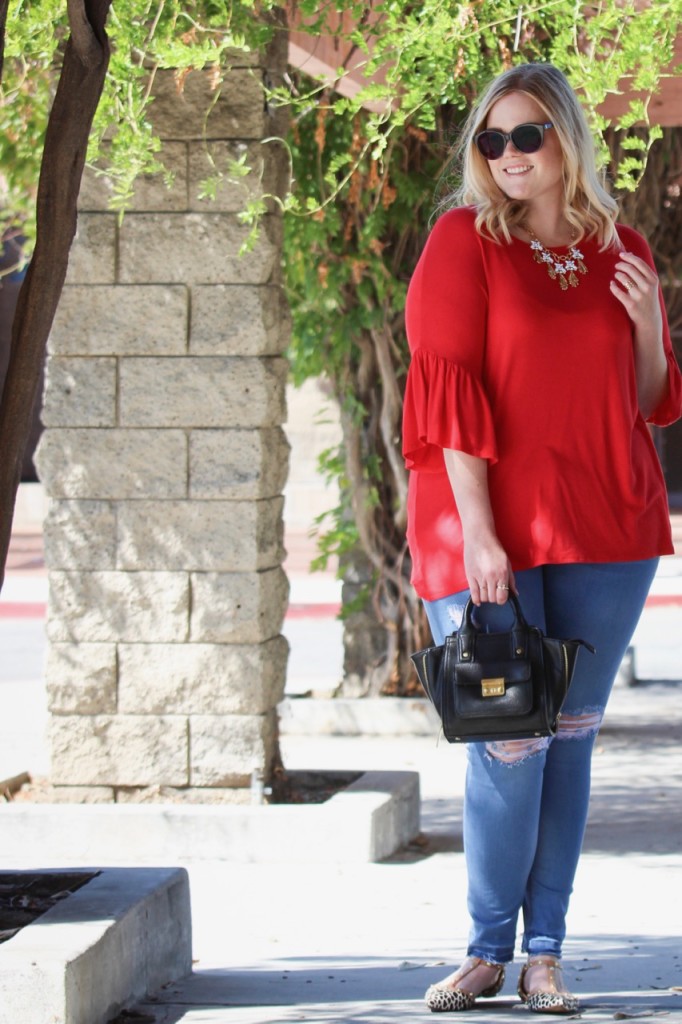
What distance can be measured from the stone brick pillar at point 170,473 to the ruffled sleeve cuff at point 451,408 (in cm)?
248

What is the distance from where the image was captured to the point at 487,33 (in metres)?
5.19

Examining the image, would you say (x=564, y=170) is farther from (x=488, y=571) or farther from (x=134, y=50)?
(x=134, y=50)

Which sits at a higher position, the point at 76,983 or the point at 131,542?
the point at 131,542

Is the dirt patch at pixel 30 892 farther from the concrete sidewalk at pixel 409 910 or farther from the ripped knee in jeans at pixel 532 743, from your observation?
the ripped knee in jeans at pixel 532 743

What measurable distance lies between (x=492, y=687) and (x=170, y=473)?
2781mm

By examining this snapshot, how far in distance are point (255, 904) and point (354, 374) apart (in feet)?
13.4

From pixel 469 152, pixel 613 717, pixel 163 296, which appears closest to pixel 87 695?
pixel 163 296

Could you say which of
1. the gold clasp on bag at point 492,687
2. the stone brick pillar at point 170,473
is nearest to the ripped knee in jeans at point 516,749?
the gold clasp on bag at point 492,687

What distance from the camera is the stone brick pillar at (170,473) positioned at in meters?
5.76

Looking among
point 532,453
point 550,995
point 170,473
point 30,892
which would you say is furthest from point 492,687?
point 170,473

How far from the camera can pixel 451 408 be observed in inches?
127

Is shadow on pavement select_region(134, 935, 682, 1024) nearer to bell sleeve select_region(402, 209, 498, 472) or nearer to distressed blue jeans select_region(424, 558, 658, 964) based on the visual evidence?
distressed blue jeans select_region(424, 558, 658, 964)

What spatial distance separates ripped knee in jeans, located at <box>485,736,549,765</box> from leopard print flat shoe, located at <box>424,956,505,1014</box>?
439 millimetres

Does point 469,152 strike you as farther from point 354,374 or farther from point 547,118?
point 354,374
